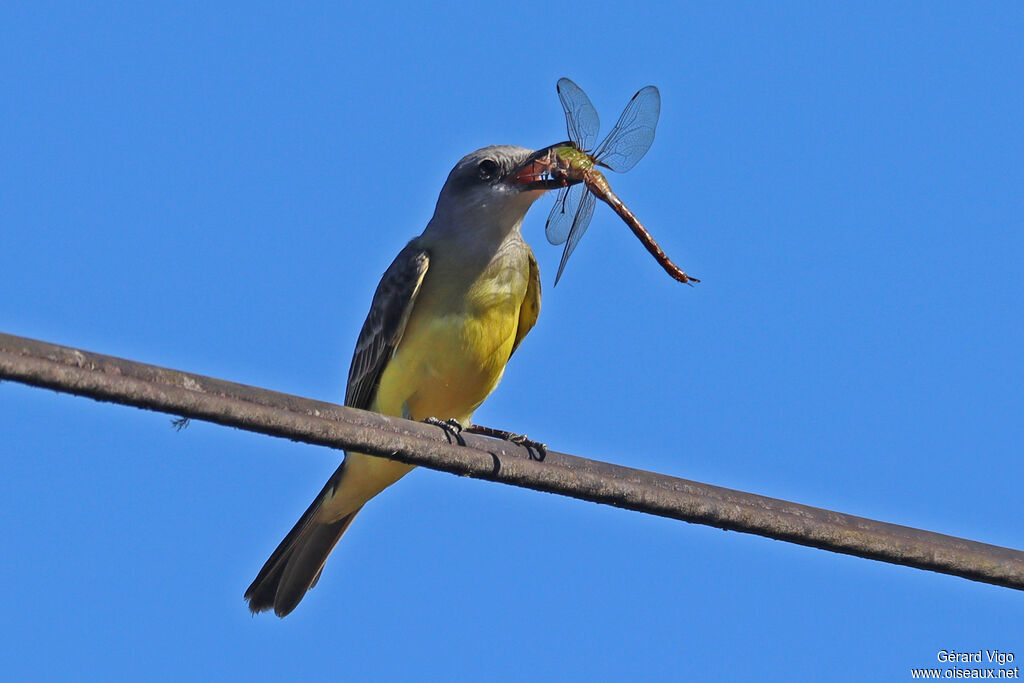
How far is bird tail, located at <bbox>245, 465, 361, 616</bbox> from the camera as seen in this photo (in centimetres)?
921

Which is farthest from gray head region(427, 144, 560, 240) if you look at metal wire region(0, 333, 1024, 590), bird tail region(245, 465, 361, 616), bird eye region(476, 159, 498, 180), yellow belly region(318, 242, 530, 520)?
metal wire region(0, 333, 1024, 590)

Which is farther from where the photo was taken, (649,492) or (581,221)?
(581,221)

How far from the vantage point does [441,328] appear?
877 cm

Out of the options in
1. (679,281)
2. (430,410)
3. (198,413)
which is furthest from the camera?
(430,410)

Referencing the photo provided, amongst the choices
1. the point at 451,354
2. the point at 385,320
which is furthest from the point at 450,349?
the point at 385,320

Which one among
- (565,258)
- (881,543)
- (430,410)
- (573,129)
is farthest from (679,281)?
(881,543)

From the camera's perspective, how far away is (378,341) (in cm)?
909

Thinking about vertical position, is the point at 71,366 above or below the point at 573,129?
below

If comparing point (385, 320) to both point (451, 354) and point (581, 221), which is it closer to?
point (451, 354)

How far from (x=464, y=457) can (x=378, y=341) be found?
151 inches

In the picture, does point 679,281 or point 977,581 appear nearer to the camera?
point 977,581

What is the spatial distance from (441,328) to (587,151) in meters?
1.51

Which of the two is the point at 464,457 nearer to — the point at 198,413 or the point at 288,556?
the point at 198,413

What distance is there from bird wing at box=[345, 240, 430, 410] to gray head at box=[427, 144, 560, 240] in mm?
385
